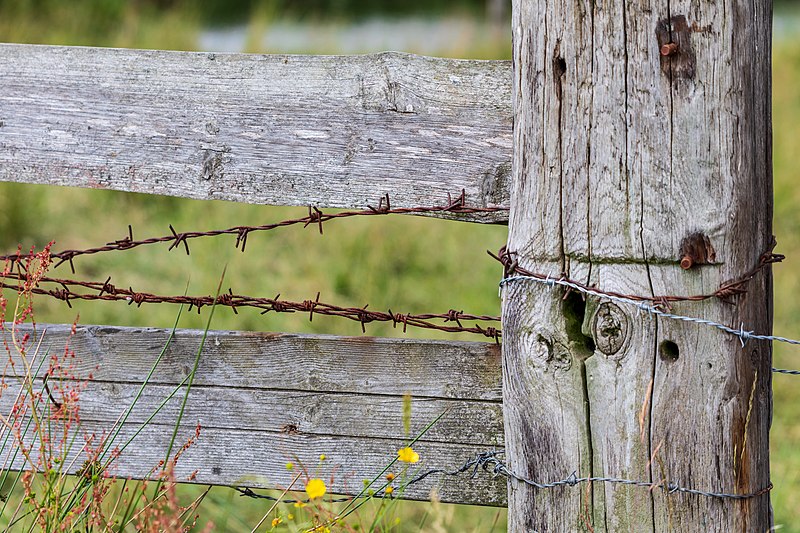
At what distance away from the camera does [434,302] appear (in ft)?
16.8

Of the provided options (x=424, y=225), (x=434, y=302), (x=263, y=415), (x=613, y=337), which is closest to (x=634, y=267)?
(x=613, y=337)

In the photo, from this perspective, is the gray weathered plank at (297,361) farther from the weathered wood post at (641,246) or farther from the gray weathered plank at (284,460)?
the weathered wood post at (641,246)

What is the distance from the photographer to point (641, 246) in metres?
1.42

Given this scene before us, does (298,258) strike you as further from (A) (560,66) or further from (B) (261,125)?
(A) (560,66)

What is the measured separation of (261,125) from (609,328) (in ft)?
2.55

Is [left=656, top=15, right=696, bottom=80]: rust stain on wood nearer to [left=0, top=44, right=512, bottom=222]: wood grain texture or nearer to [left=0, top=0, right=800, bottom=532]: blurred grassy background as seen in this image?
[left=0, top=44, right=512, bottom=222]: wood grain texture

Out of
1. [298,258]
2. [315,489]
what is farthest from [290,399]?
[298,258]

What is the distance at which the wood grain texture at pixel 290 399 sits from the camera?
1779mm

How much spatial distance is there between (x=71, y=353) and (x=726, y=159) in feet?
4.49

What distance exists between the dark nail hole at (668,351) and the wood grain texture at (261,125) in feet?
1.23

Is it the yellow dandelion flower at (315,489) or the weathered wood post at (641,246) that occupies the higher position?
the weathered wood post at (641,246)

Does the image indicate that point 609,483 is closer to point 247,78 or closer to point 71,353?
point 247,78

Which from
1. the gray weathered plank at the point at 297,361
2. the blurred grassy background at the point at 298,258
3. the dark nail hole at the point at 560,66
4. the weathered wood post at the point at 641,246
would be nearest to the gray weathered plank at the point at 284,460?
the gray weathered plank at the point at 297,361

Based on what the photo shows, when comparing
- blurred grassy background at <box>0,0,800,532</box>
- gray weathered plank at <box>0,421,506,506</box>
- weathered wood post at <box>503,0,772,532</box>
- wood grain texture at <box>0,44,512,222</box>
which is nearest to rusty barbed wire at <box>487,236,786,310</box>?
weathered wood post at <box>503,0,772,532</box>
